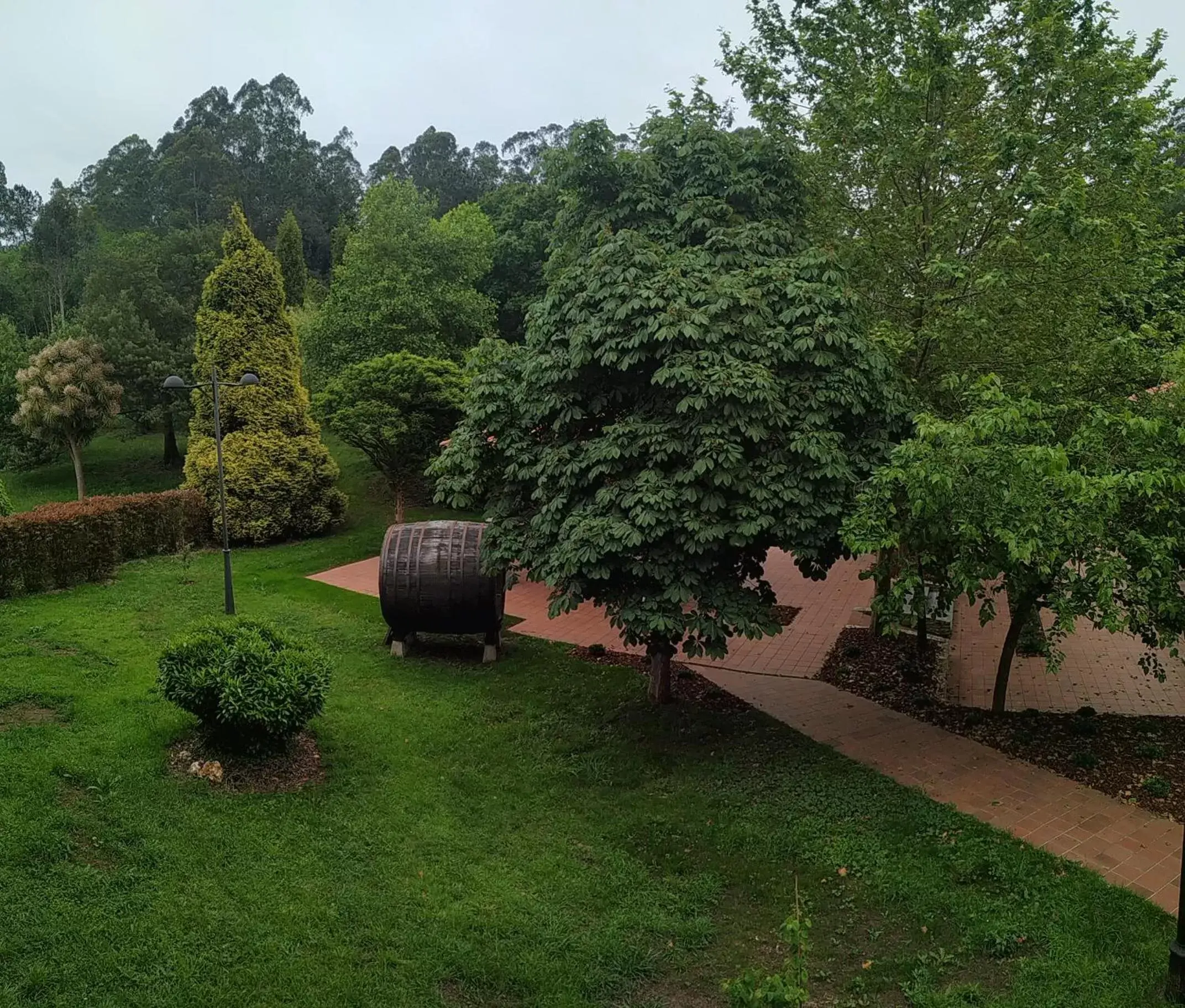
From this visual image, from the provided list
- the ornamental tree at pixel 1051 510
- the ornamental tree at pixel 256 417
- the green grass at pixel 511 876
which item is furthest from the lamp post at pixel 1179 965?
the ornamental tree at pixel 256 417

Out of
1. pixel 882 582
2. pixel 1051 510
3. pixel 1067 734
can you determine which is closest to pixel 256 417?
pixel 882 582

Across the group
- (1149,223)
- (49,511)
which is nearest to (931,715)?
(1149,223)

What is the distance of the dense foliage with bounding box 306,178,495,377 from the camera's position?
68.3ft

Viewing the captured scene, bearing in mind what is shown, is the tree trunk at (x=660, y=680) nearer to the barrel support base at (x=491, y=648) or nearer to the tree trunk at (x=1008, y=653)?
the barrel support base at (x=491, y=648)

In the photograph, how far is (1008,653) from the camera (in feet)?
25.2

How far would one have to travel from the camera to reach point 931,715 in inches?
326

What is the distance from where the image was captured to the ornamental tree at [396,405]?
16.9 meters

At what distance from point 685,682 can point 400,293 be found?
15.1 m

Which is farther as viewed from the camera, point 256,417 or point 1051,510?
point 256,417

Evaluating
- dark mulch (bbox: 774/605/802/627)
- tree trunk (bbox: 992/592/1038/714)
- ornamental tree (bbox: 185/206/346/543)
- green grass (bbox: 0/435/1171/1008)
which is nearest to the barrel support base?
green grass (bbox: 0/435/1171/1008)

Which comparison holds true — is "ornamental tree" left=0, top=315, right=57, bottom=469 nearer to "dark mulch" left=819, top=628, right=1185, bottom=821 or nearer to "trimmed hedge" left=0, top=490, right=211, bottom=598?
"trimmed hedge" left=0, top=490, right=211, bottom=598

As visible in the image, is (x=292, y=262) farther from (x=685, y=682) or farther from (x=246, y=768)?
(x=246, y=768)

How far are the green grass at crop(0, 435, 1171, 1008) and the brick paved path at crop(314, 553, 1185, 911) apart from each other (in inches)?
13.0

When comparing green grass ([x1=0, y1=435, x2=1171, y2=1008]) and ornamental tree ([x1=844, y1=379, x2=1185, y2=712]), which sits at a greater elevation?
ornamental tree ([x1=844, y1=379, x2=1185, y2=712])
